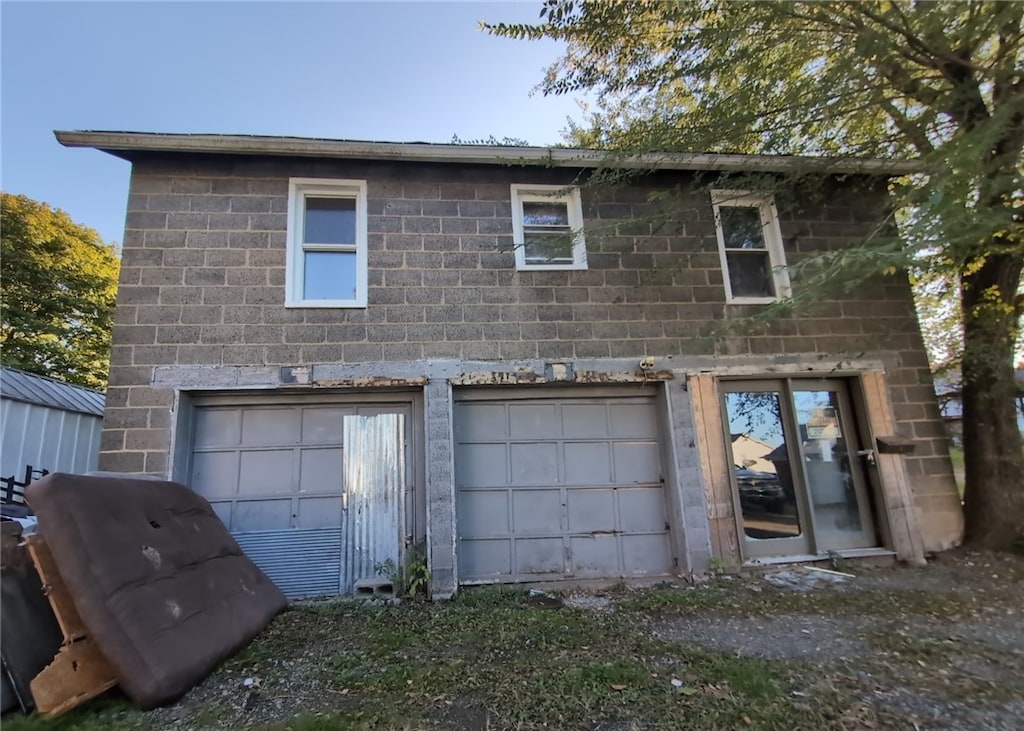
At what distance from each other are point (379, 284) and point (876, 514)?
20.7 feet

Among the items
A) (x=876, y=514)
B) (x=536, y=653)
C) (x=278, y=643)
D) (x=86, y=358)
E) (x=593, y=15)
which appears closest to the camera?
(x=536, y=653)

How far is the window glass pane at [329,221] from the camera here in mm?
5789

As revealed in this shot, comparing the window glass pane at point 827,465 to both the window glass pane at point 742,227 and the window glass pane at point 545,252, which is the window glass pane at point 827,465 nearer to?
the window glass pane at point 742,227

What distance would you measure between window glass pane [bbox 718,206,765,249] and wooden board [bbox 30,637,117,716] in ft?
22.7

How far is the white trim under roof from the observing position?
5281 millimetres

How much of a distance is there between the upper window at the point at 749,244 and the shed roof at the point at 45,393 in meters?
7.86

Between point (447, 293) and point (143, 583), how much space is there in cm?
368

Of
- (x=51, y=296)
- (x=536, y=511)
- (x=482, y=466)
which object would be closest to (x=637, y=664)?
(x=536, y=511)

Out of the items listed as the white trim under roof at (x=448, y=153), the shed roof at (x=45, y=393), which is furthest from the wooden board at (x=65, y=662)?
the white trim under roof at (x=448, y=153)

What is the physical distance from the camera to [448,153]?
575cm

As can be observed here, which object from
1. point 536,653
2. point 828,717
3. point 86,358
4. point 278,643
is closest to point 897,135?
point 828,717

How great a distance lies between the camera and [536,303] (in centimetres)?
578

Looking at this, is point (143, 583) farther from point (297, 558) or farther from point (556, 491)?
point (556, 491)

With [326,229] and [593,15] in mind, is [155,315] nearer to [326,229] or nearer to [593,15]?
[326,229]
